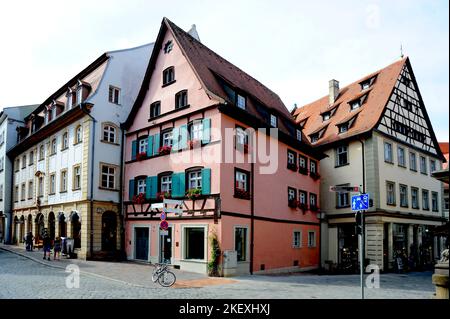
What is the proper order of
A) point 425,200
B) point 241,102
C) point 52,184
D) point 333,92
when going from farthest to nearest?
point 333,92
point 425,200
point 52,184
point 241,102

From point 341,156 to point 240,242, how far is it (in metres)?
13.8

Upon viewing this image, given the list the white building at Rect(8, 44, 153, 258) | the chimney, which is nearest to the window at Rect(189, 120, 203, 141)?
the white building at Rect(8, 44, 153, 258)

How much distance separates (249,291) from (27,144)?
2705cm

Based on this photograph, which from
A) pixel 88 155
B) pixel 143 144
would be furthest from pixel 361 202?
pixel 88 155

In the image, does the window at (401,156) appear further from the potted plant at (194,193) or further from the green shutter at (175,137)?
the potted plant at (194,193)

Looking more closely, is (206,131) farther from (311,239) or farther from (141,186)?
(311,239)

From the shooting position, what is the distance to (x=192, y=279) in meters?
18.8

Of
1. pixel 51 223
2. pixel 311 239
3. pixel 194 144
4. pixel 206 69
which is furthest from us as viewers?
pixel 311 239

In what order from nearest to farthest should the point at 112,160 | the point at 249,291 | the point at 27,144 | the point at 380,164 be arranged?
1. the point at 249,291
2. the point at 112,160
3. the point at 380,164
4. the point at 27,144

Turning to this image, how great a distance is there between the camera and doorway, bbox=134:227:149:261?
82.7 ft

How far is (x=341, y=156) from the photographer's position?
108 ft

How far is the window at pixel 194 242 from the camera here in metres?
21.8
